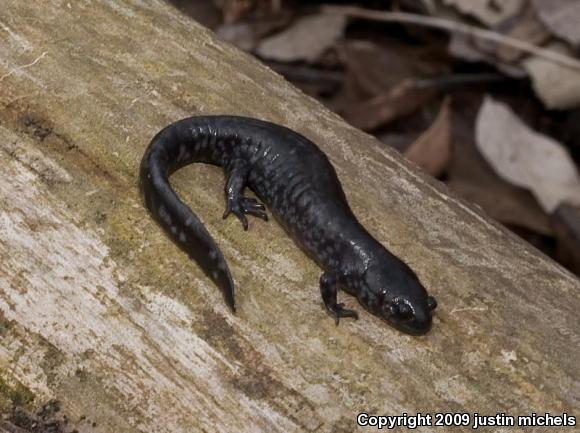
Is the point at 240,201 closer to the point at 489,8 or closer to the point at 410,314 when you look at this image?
the point at 410,314

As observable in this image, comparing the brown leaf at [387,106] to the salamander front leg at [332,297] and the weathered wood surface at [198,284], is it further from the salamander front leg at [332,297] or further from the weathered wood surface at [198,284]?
the salamander front leg at [332,297]

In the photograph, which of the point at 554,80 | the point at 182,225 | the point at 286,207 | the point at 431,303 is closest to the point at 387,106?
the point at 554,80

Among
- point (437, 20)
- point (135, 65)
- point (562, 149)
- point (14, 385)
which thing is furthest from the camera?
point (437, 20)

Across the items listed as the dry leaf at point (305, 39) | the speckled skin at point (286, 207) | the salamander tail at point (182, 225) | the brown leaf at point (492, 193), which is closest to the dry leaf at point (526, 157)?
the brown leaf at point (492, 193)

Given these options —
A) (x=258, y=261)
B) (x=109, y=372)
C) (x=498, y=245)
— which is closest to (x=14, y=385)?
(x=109, y=372)

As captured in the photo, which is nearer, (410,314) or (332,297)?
(410,314)

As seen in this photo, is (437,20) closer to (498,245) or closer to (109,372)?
(498,245)
